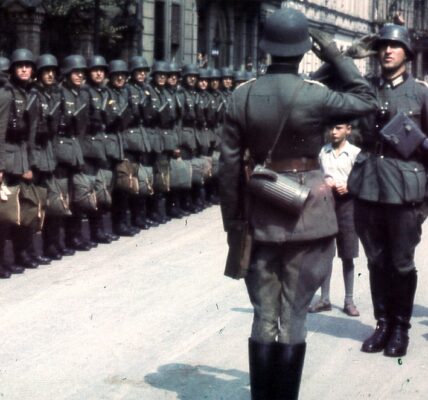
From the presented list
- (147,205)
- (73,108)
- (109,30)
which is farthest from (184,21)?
(73,108)

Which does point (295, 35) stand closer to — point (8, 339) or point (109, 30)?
point (8, 339)

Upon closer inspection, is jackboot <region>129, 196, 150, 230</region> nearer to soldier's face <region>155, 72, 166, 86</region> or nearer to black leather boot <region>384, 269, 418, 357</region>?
soldier's face <region>155, 72, 166, 86</region>

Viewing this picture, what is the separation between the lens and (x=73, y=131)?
12250 millimetres

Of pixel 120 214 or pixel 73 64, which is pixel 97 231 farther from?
pixel 73 64

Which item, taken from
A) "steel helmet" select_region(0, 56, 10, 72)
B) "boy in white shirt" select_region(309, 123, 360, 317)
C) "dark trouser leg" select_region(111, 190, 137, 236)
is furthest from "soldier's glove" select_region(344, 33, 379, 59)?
"dark trouser leg" select_region(111, 190, 137, 236)

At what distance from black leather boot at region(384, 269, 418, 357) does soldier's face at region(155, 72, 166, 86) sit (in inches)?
298

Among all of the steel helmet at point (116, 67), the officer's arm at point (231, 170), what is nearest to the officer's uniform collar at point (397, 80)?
the officer's arm at point (231, 170)

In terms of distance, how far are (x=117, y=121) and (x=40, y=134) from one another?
217 centimetres

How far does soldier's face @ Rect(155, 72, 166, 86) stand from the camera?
15.1 metres

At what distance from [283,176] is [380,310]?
2.36 meters

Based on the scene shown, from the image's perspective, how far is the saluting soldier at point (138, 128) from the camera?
14078 mm

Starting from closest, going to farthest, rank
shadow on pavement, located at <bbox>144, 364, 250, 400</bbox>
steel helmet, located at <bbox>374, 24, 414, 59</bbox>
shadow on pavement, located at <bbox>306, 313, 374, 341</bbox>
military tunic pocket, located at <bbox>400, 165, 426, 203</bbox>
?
shadow on pavement, located at <bbox>144, 364, 250, 400</bbox> < steel helmet, located at <bbox>374, 24, 414, 59</bbox> < military tunic pocket, located at <bbox>400, 165, 426, 203</bbox> < shadow on pavement, located at <bbox>306, 313, 374, 341</bbox>

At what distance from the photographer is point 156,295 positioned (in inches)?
388

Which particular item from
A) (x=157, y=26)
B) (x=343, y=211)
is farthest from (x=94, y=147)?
(x=157, y=26)
